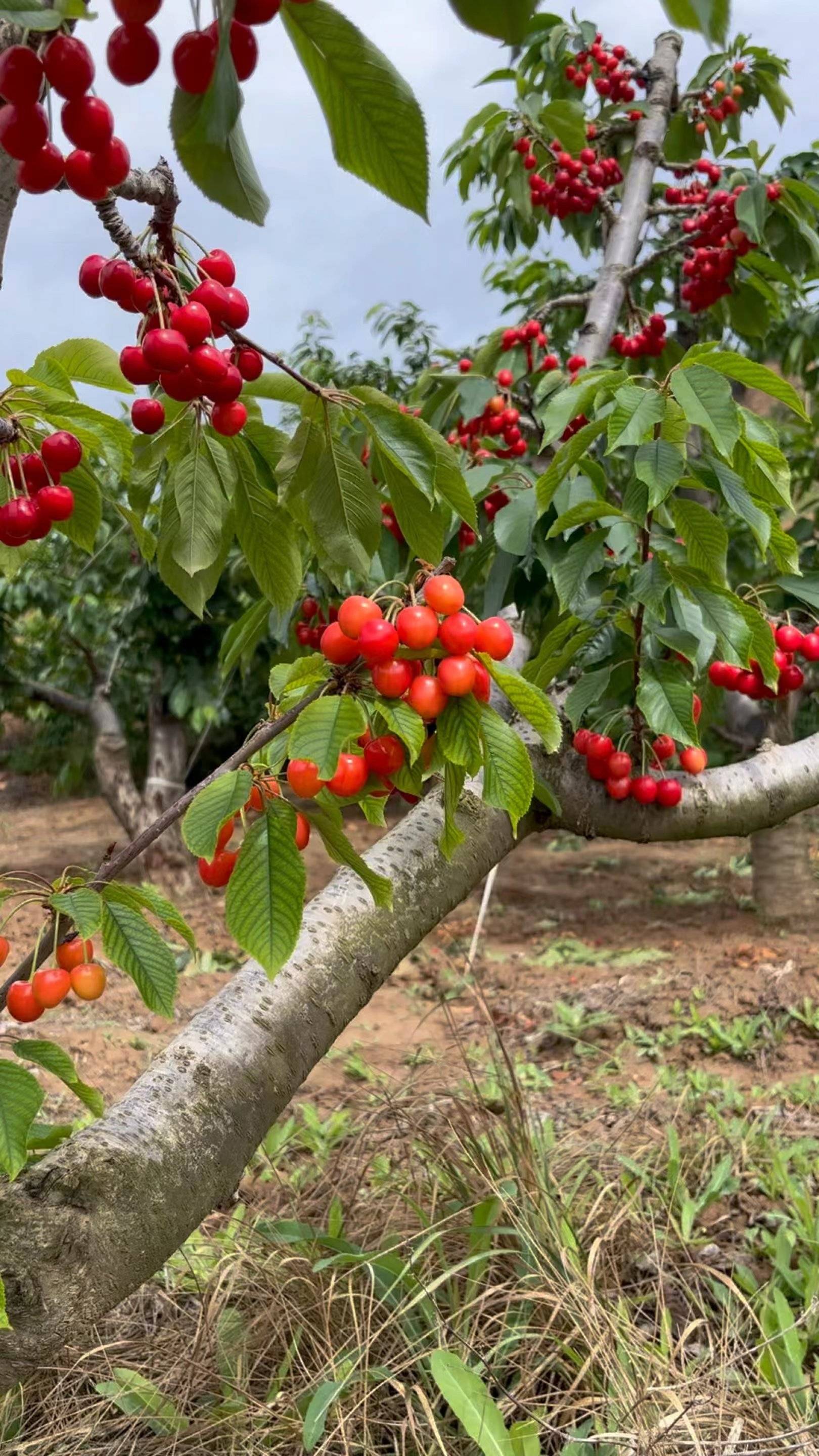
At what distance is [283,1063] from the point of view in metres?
1.14

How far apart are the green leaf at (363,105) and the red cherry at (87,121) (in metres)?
0.12

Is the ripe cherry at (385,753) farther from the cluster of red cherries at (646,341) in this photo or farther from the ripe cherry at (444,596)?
the cluster of red cherries at (646,341)

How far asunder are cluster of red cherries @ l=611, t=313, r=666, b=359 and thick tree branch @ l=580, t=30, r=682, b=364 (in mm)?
112

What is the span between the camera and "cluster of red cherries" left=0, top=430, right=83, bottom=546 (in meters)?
1.05

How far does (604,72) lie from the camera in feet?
10.7

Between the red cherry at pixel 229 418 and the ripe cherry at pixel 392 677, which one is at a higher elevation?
the red cherry at pixel 229 418

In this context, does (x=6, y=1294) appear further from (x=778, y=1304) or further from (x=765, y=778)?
(x=765, y=778)

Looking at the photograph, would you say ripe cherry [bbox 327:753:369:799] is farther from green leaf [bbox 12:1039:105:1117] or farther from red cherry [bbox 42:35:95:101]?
red cherry [bbox 42:35:95:101]

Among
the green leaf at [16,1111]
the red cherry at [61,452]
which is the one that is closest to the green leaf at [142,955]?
the green leaf at [16,1111]

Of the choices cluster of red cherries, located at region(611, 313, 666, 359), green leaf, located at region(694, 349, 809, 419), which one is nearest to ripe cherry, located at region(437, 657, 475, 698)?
green leaf, located at region(694, 349, 809, 419)

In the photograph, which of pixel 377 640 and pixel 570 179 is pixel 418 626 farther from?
pixel 570 179

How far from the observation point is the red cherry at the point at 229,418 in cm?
95

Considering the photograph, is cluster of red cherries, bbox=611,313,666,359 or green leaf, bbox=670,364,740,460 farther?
cluster of red cherries, bbox=611,313,666,359

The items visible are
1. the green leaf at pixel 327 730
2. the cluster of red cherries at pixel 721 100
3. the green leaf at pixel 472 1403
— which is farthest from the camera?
the cluster of red cherries at pixel 721 100
